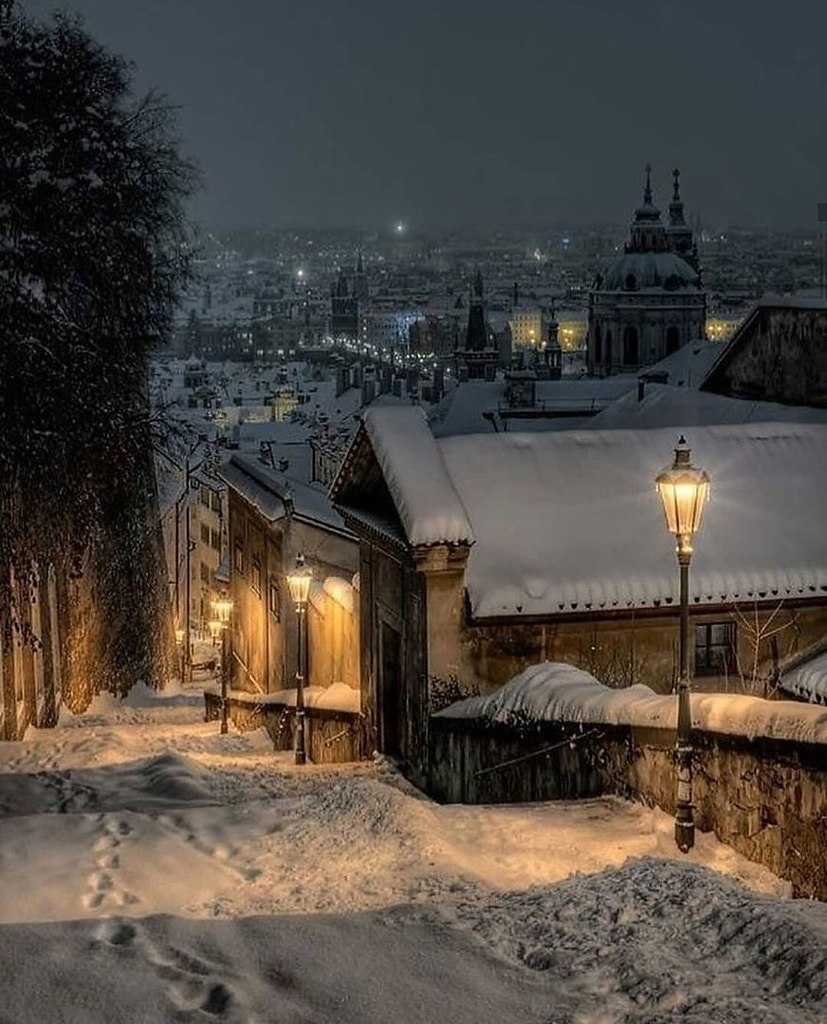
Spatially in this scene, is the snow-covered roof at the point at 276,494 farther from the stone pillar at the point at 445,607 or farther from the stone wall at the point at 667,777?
the stone wall at the point at 667,777

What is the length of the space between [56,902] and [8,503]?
665cm

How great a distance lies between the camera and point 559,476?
19.3 meters

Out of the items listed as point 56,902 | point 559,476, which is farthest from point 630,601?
point 56,902

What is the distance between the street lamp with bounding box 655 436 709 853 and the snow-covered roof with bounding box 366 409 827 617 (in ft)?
18.3

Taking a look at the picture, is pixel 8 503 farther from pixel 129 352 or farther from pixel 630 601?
pixel 630 601

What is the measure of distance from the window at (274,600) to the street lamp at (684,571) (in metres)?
19.5

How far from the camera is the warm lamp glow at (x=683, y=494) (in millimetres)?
11344

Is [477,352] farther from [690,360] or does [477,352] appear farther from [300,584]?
[300,584]

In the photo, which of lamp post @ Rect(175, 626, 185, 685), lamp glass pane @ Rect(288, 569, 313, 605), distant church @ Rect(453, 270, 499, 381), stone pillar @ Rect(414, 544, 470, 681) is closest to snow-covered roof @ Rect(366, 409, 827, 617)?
stone pillar @ Rect(414, 544, 470, 681)

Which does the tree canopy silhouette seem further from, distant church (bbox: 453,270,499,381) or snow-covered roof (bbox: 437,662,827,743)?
distant church (bbox: 453,270,499,381)

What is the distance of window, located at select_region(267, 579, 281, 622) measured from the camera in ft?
100

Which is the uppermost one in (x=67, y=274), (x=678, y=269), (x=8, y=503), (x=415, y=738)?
(x=678, y=269)

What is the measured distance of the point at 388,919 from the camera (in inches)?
349

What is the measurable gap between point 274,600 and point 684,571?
66.2ft
